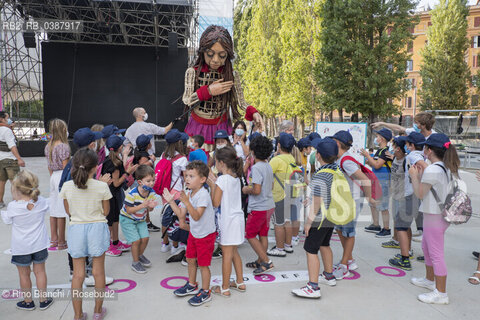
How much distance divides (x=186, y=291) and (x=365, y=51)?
563 inches

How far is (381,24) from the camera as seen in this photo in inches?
588

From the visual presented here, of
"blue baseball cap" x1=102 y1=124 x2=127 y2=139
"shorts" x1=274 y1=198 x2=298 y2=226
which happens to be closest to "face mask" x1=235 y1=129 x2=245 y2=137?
"shorts" x1=274 y1=198 x2=298 y2=226

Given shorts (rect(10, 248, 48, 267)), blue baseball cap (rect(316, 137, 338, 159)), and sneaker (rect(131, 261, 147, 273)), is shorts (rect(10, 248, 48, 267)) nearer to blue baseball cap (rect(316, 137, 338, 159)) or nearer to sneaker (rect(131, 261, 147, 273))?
sneaker (rect(131, 261, 147, 273))

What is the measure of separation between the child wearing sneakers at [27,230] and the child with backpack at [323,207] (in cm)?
222

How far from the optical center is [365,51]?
1501 cm

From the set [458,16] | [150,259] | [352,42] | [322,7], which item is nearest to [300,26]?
[322,7]

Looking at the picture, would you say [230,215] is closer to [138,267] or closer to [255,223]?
[255,223]

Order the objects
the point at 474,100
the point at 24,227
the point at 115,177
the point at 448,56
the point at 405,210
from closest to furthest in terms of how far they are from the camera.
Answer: the point at 24,227, the point at 115,177, the point at 405,210, the point at 448,56, the point at 474,100

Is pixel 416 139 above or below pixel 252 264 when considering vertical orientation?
above

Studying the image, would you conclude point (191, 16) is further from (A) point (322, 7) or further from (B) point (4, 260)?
(B) point (4, 260)

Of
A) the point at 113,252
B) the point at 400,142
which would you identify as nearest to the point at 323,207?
the point at 400,142

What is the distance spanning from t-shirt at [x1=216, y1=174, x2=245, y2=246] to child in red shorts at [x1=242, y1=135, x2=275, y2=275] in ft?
1.73

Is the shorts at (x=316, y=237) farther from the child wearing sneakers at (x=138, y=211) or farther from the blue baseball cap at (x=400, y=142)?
the blue baseball cap at (x=400, y=142)

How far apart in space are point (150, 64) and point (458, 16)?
2200 cm
